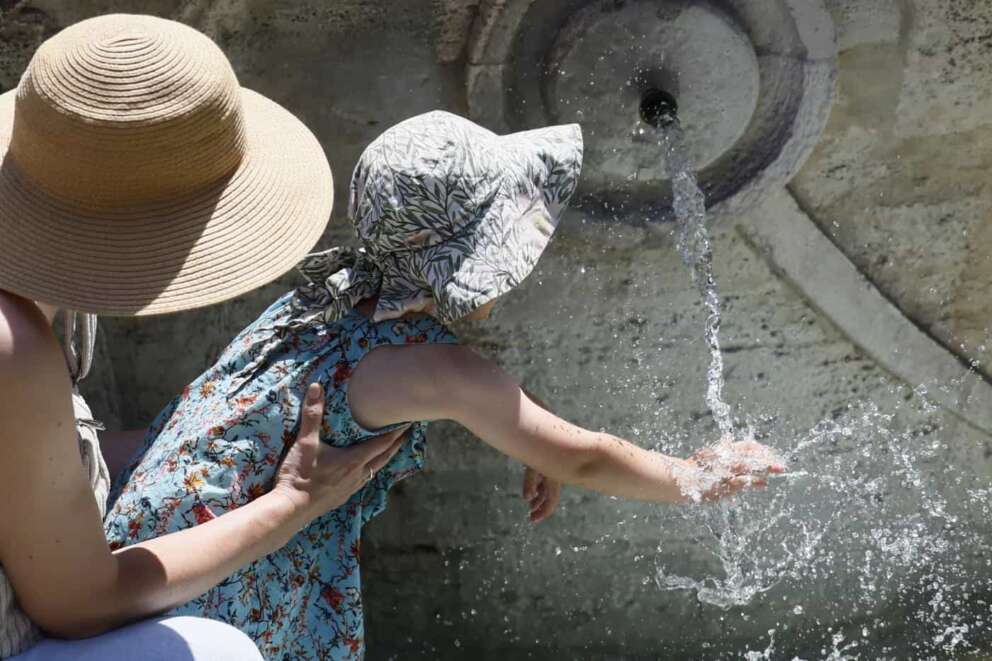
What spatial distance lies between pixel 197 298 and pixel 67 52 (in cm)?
33

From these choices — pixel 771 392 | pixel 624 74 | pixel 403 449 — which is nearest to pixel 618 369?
pixel 771 392

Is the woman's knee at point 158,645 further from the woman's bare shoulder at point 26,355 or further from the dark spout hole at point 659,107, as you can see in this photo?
the dark spout hole at point 659,107

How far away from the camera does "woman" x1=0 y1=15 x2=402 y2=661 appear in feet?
5.51

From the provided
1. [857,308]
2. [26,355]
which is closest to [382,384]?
[26,355]

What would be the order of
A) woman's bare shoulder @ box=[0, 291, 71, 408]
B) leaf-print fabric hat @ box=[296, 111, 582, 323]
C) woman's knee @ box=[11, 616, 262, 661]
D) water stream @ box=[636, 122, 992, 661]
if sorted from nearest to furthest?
woman's bare shoulder @ box=[0, 291, 71, 408], woman's knee @ box=[11, 616, 262, 661], leaf-print fabric hat @ box=[296, 111, 582, 323], water stream @ box=[636, 122, 992, 661]

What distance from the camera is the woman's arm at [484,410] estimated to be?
2.08 meters

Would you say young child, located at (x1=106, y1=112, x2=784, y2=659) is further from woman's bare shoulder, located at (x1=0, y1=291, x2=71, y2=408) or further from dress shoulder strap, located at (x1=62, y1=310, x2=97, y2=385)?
woman's bare shoulder, located at (x1=0, y1=291, x2=71, y2=408)

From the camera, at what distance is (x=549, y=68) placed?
2.87 m

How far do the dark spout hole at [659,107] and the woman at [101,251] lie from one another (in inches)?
46.3

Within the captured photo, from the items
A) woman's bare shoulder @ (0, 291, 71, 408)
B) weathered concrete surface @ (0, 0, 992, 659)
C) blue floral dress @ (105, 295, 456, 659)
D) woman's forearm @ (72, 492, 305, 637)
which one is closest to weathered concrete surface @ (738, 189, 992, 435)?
weathered concrete surface @ (0, 0, 992, 659)

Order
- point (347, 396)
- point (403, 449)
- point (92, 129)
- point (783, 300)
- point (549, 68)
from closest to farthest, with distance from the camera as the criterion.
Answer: point (92, 129) < point (347, 396) < point (403, 449) < point (549, 68) < point (783, 300)

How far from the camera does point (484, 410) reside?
2.09 m

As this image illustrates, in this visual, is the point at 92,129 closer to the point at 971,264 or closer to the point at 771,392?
the point at 771,392

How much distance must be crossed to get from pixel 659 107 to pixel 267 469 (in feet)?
3.89
